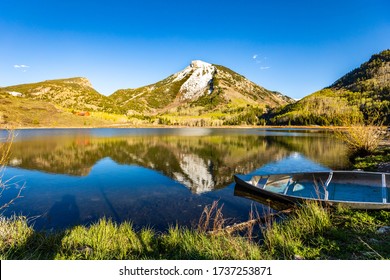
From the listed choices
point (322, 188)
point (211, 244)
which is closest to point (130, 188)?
point (211, 244)

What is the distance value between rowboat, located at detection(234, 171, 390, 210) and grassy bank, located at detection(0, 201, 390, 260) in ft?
10.1

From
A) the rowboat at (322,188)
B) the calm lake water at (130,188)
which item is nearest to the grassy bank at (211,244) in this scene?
the rowboat at (322,188)

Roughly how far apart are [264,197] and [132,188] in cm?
1039

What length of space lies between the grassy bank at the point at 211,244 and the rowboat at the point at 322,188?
10.1ft

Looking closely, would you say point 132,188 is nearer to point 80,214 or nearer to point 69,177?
point 80,214

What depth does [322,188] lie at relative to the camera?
51.9ft

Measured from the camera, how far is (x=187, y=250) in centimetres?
777

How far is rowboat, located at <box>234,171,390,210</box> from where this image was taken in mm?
13367

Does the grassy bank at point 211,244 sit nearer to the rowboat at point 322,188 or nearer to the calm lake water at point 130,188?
the rowboat at point 322,188

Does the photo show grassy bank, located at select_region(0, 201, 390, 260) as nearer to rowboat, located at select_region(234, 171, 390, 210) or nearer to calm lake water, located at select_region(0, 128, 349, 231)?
rowboat, located at select_region(234, 171, 390, 210)

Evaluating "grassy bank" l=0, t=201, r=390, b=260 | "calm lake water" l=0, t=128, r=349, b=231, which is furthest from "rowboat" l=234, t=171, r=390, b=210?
"grassy bank" l=0, t=201, r=390, b=260

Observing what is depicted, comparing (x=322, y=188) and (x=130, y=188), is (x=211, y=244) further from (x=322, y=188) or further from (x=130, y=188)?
(x=130, y=188)

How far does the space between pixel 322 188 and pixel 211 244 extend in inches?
424

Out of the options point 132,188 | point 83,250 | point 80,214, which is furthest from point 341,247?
point 132,188
